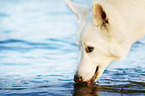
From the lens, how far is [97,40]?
4.79 meters

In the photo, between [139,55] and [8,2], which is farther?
[8,2]

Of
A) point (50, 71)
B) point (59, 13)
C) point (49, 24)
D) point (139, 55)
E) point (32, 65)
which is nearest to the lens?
point (50, 71)

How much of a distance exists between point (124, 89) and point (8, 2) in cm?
1459

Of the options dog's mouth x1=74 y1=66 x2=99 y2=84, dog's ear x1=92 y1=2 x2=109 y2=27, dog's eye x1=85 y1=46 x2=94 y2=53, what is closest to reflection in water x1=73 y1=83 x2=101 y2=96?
dog's mouth x1=74 y1=66 x2=99 y2=84

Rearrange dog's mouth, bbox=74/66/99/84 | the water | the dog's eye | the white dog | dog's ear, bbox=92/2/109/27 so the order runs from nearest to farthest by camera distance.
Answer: dog's ear, bbox=92/2/109/27
the white dog
the dog's eye
dog's mouth, bbox=74/66/99/84
the water

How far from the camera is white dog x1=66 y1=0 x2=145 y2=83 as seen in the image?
442 cm

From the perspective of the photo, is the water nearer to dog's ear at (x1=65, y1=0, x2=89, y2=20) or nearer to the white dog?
the white dog

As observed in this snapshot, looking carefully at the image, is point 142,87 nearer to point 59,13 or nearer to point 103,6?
point 103,6

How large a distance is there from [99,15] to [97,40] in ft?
1.75

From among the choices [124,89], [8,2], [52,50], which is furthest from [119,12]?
[8,2]

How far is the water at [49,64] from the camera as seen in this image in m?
5.33

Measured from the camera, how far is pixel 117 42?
4.73 meters

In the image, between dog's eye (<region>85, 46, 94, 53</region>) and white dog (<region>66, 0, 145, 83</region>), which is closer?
white dog (<region>66, 0, 145, 83</region>)

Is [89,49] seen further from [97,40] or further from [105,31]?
[105,31]
